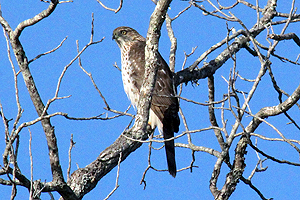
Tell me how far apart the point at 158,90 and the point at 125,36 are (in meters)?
1.31

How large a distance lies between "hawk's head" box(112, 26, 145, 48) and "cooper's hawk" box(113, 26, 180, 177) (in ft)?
0.10

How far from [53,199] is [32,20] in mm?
1504

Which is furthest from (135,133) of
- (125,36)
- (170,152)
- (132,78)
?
(125,36)

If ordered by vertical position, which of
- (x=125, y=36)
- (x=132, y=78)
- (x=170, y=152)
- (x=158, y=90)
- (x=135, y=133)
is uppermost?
(x=125, y=36)

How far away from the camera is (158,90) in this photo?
17.2 feet

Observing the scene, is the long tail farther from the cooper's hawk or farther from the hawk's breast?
the hawk's breast

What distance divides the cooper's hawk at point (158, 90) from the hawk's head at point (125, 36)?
0.03m

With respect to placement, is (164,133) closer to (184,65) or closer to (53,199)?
(184,65)

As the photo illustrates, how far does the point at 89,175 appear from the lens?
3.84 metres

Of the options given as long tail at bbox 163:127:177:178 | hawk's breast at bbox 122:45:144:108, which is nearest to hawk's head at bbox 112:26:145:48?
hawk's breast at bbox 122:45:144:108

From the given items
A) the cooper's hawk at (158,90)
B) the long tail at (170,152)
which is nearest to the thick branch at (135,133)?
the cooper's hawk at (158,90)

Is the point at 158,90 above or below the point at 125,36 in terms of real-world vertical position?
below

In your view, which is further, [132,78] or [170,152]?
[132,78]

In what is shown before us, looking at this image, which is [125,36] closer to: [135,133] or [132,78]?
[132,78]
